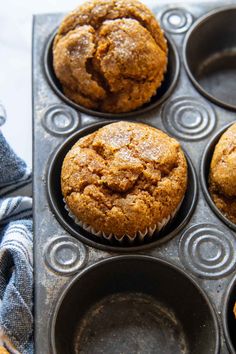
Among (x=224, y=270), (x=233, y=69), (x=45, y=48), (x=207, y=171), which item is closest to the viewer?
(x=224, y=270)

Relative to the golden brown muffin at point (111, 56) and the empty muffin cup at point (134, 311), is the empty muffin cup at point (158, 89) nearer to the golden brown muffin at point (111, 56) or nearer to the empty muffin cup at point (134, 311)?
the golden brown muffin at point (111, 56)

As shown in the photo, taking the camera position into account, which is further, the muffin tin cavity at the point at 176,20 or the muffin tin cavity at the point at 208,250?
the muffin tin cavity at the point at 176,20

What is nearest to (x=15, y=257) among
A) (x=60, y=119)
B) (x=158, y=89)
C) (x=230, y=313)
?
(x=60, y=119)

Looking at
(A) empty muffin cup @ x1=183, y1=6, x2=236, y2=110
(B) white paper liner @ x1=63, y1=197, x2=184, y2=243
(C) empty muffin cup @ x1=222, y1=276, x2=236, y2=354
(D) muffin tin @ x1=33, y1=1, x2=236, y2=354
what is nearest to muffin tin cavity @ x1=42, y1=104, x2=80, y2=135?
(D) muffin tin @ x1=33, y1=1, x2=236, y2=354

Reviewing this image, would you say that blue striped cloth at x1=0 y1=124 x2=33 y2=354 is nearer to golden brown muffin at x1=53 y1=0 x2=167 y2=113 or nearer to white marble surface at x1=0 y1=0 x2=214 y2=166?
white marble surface at x1=0 y1=0 x2=214 y2=166

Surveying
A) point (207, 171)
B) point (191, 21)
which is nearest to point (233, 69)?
point (191, 21)

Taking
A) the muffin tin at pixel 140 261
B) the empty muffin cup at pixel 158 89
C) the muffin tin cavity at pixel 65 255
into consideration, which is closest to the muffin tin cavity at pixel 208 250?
the muffin tin at pixel 140 261

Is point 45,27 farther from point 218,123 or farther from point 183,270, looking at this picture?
point 183,270
